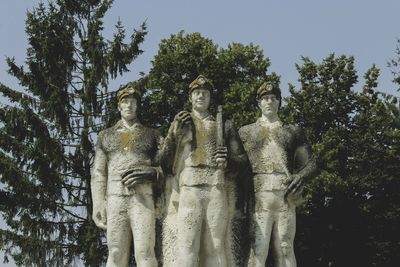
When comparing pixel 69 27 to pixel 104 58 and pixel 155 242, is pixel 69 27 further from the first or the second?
pixel 155 242

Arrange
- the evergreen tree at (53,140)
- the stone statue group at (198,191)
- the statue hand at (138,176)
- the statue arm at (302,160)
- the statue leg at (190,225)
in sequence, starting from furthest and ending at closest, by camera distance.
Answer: the evergreen tree at (53,140)
the statue arm at (302,160)
the statue hand at (138,176)
the stone statue group at (198,191)
the statue leg at (190,225)

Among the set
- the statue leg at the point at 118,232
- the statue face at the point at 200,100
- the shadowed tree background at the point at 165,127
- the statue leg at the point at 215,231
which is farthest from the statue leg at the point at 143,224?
the shadowed tree background at the point at 165,127

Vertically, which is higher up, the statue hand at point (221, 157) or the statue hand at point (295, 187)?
the statue hand at point (221, 157)

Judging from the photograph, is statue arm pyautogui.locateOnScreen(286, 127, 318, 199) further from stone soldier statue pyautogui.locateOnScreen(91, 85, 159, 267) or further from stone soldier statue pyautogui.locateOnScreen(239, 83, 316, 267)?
stone soldier statue pyautogui.locateOnScreen(91, 85, 159, 267)

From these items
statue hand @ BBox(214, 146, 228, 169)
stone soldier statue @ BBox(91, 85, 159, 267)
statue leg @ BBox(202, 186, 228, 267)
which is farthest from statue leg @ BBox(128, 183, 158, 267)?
statue hand @ BBox(214, 146, 228, 169)

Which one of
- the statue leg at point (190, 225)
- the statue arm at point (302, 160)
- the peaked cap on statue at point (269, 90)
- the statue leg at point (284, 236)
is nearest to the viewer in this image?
the statue leg at point (190, 225)

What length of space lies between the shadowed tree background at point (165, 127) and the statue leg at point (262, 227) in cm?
1254

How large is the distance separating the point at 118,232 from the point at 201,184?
143 centimetres

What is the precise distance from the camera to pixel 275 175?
46.2 ft

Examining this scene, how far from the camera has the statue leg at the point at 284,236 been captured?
13.9 metres

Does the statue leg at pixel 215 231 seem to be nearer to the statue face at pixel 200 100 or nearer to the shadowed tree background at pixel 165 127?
the statue face at pixel 200 100

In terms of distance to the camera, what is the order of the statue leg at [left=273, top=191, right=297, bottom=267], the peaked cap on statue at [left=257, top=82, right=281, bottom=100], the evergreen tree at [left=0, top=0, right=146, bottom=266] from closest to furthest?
the statue leg at [left=273, top=191, right=297, bottom=267] < the peaked cap on statue at [left=257, top=82, right=281, bottom=100] < the evergreen tree at [left=0, top=0, right=146, bottom=266]

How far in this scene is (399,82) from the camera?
30.3 meters

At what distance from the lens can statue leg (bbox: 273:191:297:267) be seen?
45.6 ft
